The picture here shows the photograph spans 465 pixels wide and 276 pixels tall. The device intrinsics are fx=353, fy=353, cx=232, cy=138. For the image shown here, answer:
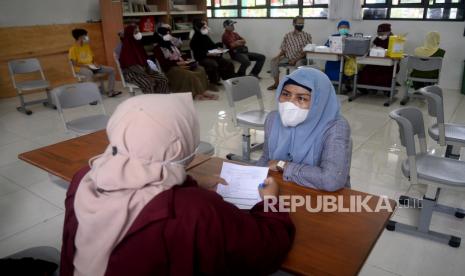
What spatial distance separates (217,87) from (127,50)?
1.83 meters

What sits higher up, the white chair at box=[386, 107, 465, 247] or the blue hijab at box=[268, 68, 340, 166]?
the blue hijab at box=[268, 68, 340, 166]

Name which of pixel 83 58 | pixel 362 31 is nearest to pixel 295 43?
pixel 362 31

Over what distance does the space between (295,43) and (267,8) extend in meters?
2.08

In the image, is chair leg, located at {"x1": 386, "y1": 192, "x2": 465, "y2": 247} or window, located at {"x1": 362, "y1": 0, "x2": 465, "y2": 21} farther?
window, located at {"x1": 362, "y1": 0, "x2": 465, "y2": 21}

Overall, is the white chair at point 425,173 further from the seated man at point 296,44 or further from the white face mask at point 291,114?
the seated man at point 296,44

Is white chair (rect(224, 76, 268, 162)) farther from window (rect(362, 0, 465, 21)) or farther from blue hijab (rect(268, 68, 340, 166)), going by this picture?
window (rect(362, 0, 465, 21))

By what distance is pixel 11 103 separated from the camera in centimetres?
587

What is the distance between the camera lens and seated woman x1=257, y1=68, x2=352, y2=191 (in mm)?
1549

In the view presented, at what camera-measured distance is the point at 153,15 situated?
692 cm

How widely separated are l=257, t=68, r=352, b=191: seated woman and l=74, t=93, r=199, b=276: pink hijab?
2.45 ft

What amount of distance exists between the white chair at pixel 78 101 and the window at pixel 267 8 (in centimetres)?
534

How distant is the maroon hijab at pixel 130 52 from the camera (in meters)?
5.60

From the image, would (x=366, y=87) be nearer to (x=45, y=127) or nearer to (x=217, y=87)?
(x=217, y=87)

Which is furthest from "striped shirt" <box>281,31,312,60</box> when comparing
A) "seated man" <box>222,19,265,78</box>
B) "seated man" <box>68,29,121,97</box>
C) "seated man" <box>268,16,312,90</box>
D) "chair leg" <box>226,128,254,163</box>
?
"chair leg" <box>226,128,254,163</box>
